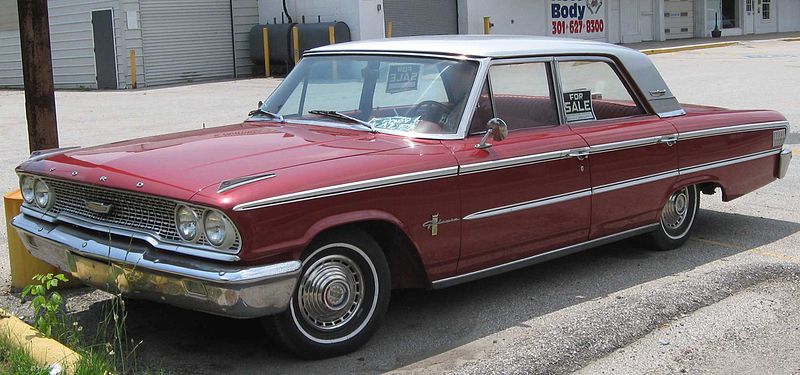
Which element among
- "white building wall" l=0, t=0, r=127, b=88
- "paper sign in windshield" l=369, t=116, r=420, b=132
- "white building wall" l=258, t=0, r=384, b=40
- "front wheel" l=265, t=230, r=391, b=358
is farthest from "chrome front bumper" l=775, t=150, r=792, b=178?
"white building wall" l=0, t=0, r=127, b=88

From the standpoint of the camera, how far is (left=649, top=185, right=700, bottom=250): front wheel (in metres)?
6.49

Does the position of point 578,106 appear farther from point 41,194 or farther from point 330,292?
point 41,194

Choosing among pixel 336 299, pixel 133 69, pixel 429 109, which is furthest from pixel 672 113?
pixel 133 69

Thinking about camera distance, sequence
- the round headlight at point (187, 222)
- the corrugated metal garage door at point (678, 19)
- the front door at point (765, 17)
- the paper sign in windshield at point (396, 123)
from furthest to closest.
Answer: the front door at point (765, 17), the corrugated metal garage door at point (678, 19), the paper sign in windshield at point (396, 123), the round headlight at point (187, 222)

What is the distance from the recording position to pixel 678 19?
1571 inches

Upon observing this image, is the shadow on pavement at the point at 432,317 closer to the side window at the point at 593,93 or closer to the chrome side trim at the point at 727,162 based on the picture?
the chrome side trim at the point at 727,162

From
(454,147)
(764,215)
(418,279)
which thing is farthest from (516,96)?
(764,215)

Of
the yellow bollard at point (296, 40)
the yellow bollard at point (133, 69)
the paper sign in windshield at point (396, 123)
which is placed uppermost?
the yellow bollard at point (296, 40)

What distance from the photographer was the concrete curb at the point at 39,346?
4.10m

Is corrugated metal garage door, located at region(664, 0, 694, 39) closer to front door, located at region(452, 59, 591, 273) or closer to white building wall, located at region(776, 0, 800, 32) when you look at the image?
white building wall, located at region(776, 0, 800, 32)

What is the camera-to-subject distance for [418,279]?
4957 mm

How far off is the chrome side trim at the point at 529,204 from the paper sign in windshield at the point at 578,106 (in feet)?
1.67

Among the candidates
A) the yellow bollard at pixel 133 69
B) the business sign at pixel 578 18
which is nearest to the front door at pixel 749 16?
the business sign at pixel 578 18

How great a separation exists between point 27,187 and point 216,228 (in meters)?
1.56
